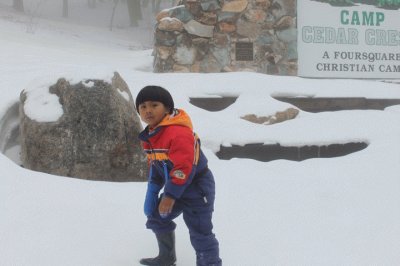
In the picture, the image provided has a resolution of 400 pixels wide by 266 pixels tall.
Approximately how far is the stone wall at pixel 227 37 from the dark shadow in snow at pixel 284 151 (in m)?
2.77

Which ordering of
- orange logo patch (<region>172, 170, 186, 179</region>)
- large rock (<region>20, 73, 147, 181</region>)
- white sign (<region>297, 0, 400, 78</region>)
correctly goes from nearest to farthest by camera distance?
orange logo patch (<region>172, 170, 186, 179</region>)
large rock (<region>20, 73, 147, 181</region>)
white sign (<region>297, 0, 400, 78</region>)

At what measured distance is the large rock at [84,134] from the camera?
12.9ft

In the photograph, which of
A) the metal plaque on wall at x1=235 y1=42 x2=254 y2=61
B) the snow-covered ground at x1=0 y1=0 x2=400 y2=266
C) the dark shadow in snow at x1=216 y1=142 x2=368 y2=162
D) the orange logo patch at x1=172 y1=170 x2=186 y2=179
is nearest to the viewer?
the orange logo patch at x1=172 y1=170 x2=186 y2=179

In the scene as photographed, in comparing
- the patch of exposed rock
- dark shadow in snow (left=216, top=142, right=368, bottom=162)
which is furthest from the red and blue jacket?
the patch of exposed rock

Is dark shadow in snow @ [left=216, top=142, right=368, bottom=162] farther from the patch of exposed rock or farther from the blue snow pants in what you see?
the blue snow pants

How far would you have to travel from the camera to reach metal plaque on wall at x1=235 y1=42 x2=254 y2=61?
7555mm

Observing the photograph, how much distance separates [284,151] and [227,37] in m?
3.03

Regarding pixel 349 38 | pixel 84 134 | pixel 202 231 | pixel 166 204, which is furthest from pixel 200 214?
pixel 349 38

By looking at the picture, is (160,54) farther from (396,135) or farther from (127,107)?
(396,135)

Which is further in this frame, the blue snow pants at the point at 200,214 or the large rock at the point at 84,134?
the large rock at the point at 84,134

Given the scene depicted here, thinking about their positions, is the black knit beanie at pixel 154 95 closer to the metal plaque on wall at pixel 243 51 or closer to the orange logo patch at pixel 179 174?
the orange logo patch at pixel 179 174

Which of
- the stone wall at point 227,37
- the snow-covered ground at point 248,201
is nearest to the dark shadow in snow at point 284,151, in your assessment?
the snow-covered ground at point 248,201

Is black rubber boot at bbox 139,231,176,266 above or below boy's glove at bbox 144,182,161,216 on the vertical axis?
below

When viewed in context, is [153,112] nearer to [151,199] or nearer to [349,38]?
[151,199]
